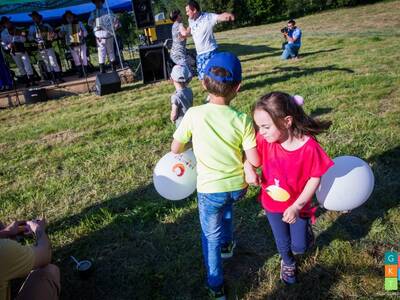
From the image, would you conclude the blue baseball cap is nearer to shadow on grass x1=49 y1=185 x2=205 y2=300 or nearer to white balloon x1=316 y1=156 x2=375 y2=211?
white balloon x1=316 y1=156 x2=375 y2=211

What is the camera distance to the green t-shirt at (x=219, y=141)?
6.48 feet

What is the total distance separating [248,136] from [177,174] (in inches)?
29.2

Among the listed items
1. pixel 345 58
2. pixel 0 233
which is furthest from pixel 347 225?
pixel 345 58

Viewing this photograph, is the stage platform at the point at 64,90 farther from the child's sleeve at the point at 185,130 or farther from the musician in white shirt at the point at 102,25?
the child's sleeve at the point at 185,130

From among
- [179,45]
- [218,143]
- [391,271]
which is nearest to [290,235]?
[391,271]

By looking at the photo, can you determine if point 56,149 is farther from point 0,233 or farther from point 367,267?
point 367,267

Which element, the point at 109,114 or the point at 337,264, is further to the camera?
the point at 109,114

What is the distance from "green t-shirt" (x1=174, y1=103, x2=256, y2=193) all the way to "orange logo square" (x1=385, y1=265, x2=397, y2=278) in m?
1.23

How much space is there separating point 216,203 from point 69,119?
5719mm

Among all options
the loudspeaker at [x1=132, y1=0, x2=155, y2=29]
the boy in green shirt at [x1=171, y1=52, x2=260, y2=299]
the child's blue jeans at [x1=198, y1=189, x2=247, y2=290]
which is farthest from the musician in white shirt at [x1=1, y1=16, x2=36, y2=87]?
the child's blue jeans at [x1=198, y1=189, x2=247, y2=290]

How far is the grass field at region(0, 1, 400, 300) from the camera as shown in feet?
8.18

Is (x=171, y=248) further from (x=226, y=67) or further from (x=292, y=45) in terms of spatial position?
(x=292, y=45)

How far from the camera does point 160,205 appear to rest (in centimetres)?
344

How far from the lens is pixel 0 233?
7.31 feet
